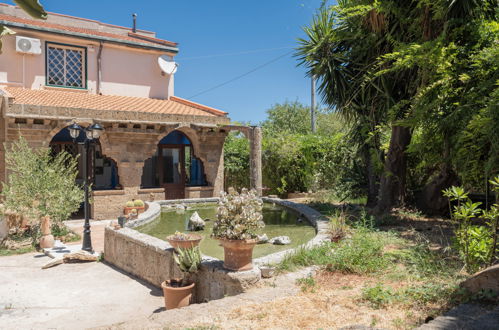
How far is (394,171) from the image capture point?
36.1 ft

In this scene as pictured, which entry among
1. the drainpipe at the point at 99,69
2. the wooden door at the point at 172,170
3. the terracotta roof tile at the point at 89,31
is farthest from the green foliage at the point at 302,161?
the drainpipe at the point at 99,69

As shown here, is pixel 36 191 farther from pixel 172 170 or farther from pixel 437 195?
pixel 437 195

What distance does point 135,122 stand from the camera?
14.8 metres

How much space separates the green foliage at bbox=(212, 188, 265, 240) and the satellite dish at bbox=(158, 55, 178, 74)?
47.6 feet

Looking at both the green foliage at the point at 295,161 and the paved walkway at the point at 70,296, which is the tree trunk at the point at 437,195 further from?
the paved walkway at the point at 70,296

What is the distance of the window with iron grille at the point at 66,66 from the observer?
16172mm

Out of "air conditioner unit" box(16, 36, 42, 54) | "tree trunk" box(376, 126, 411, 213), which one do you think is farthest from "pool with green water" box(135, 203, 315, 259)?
"air conditioner unit" box(16, 36, 42, 54)

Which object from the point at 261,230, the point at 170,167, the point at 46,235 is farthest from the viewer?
the point at 170,167

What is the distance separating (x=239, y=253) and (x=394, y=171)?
6.92 metres

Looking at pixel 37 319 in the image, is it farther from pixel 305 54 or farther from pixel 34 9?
pixel 305 54

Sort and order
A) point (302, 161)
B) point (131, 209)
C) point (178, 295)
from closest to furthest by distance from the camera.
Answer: point (178, 295), point (131, 209), point (302, 161)

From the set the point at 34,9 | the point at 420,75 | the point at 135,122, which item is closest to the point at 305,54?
the point at 420,75

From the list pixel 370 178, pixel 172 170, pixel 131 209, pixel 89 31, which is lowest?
pixel 131 209

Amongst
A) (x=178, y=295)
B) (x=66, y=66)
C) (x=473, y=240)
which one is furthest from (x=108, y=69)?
(x=473, y=240)
